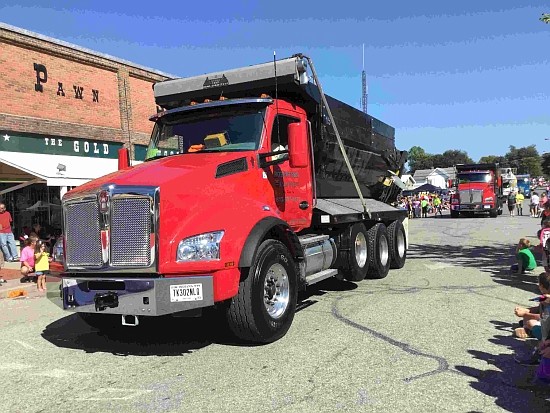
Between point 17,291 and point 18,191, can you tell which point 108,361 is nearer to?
point 17,291

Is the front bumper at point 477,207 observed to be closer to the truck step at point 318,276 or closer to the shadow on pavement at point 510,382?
the truck step at point 318,276

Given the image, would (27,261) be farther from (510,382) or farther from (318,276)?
(510,382)

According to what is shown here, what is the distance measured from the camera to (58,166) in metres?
14.6

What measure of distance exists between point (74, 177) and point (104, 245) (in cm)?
1062

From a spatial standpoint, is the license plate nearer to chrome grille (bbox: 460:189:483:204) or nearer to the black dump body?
the black dump body

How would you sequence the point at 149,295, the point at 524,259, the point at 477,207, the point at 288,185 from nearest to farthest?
the point at 149,295 → the point at 288,185 → the point at 524,259 → the point at 477,207

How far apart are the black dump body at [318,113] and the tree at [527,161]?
538ft

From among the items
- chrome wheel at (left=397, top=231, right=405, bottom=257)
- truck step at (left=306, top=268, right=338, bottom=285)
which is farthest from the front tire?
chrome wheel at (left=397, top=231, right=405, bottom=257)

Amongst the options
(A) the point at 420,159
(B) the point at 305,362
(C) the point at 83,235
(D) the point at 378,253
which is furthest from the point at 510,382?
(A) the point at 420,159

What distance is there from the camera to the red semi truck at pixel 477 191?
32.0 m

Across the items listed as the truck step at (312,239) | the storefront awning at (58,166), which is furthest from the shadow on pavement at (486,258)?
the storefront awning at (58,166)

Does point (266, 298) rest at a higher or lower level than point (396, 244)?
lower

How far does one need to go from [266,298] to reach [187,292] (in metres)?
1.15

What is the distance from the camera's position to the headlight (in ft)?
15.3
